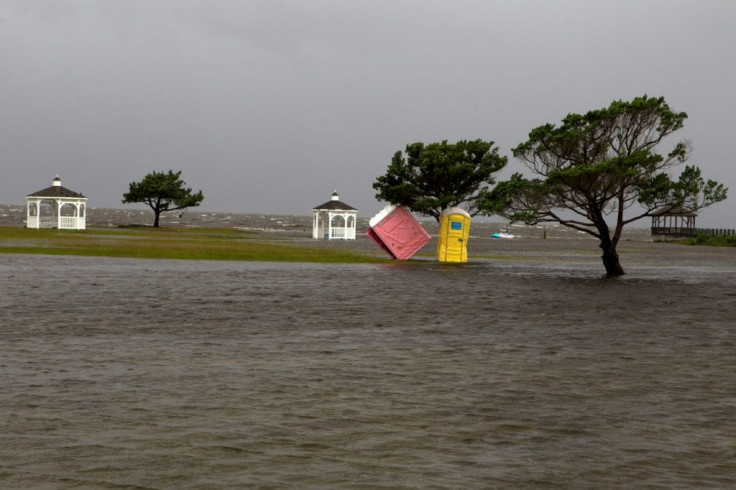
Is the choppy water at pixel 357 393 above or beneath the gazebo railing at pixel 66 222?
beneath

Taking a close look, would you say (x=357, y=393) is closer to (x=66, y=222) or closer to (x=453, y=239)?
(x=453, y=239)

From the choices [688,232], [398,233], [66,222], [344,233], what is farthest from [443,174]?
[688,232]

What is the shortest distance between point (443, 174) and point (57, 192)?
38.1m

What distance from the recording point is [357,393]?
37.9 ft

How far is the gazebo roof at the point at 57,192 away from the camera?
75.9 metres

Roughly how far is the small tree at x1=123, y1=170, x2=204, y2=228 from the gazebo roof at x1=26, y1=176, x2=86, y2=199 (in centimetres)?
2112

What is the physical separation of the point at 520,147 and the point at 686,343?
79.9 feet

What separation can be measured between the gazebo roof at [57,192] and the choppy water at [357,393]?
54.1 metres

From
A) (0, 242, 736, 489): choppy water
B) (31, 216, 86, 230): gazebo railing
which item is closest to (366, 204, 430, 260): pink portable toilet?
(0, 242, 736, 489): choppy water

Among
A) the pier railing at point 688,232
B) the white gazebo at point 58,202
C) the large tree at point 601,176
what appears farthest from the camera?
the pier railing at point 688,232

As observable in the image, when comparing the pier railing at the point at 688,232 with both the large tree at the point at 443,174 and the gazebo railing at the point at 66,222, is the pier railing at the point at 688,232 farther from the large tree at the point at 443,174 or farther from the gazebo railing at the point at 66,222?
the gazebo railing at the point at 66,222

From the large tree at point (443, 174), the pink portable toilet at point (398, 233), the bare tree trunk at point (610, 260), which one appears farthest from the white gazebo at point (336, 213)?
the bare tree trunk at point (610, 260)

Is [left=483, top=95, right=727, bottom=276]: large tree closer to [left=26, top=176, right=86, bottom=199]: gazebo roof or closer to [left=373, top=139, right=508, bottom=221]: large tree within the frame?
[left=373, top=139, right=508, bottom=221]: large tree

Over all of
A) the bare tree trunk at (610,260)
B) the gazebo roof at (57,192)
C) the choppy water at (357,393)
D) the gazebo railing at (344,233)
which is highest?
the gazebo roof at (57,192)
